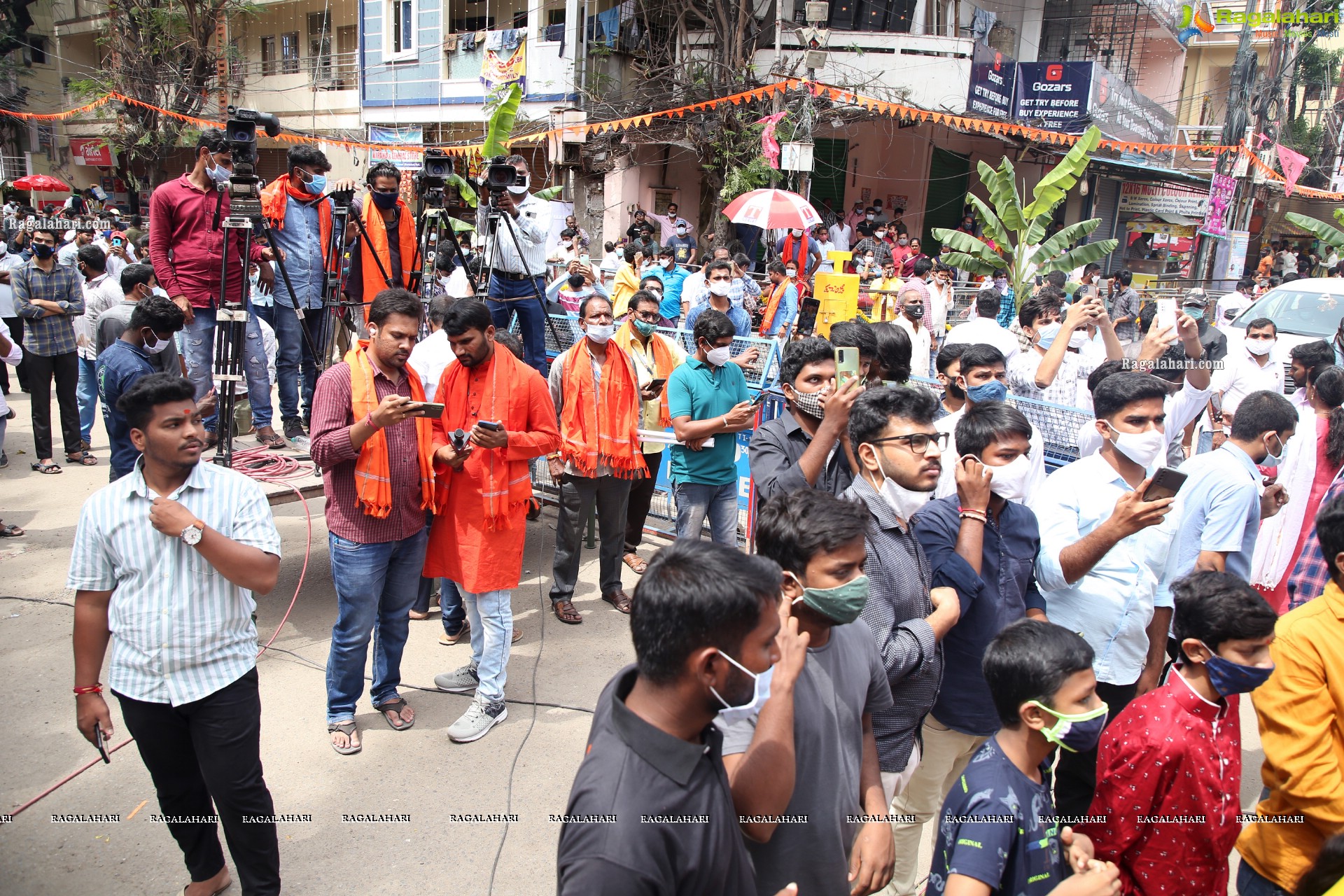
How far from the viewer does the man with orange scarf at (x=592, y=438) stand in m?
5.08

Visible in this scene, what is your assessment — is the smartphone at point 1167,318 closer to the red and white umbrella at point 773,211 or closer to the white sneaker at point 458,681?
the white sneaker at point 458,681

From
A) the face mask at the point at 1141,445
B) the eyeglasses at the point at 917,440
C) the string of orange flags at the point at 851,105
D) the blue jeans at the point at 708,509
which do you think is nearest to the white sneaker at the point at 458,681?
the blue jeans at the point at 708,509

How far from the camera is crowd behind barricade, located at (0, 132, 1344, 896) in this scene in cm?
176

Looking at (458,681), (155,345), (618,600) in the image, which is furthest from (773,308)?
(458,681)

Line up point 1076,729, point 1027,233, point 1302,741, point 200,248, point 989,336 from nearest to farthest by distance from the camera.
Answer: point 1076,729 → point 1302,741 → point 200,248 → point 989,336 → point 1027,233

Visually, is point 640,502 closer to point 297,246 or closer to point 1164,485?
point 297,246

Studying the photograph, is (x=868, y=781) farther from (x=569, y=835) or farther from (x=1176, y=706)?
(x=569, y=835)

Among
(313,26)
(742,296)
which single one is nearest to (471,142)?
(313,26)

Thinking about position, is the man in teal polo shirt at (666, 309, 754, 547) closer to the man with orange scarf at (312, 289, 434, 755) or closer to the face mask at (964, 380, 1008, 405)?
the face mask at (964, 380, 1008, 405)

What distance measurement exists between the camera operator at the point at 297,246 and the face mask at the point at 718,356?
9.18ft

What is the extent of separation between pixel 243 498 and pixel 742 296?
8.62 m

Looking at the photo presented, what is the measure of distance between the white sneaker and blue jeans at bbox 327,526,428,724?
0.34 metres

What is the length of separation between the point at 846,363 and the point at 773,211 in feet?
26.1

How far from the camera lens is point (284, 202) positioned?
593 centimetres
